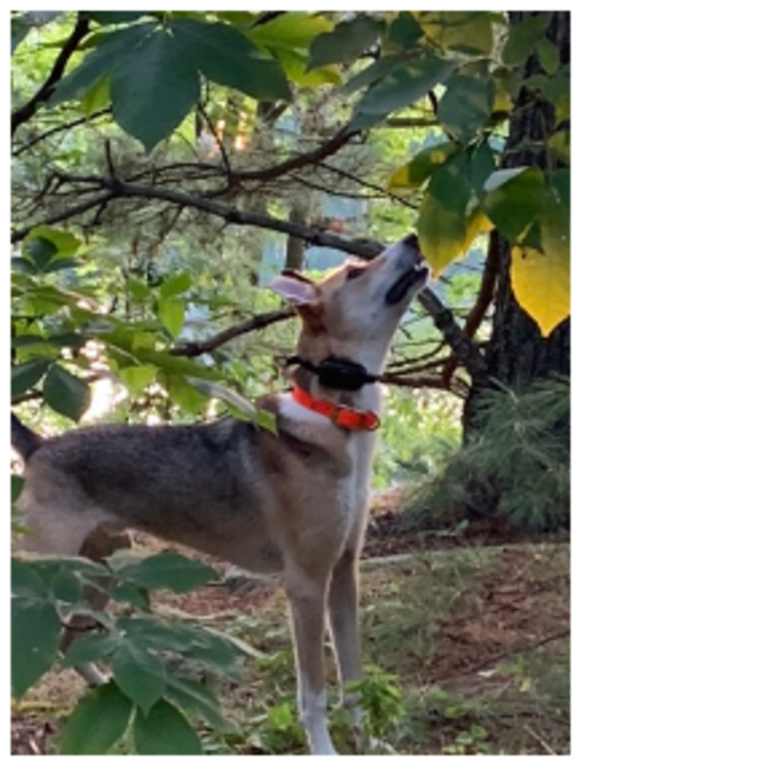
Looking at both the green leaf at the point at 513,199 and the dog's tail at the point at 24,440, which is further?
the dog's tail at the point at 24,440

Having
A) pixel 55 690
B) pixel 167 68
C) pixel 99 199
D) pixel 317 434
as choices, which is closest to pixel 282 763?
pixel 55 690

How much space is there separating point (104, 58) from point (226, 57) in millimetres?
74

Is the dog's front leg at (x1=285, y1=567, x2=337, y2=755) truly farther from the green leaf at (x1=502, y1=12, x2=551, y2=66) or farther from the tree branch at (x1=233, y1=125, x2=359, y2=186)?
the green leaf at (x1=502, y1=12, x2=551, y2=66)

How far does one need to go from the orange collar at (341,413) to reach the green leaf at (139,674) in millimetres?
1404

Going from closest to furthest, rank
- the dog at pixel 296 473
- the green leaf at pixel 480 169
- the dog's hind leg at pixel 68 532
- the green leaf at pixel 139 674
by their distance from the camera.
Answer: the green leaf at pixel 139 674
the green leaf at pixel 480 169
the dog's hind leg at pixel 68 532
the dog at pixel 296 473

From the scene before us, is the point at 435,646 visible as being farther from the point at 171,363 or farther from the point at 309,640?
the point at 171,363

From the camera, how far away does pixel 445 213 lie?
84cm

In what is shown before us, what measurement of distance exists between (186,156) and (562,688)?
4.70 ft

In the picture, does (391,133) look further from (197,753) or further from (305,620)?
(197,753)

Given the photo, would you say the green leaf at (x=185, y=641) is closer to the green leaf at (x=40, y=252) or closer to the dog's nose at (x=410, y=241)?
the green leaf at (x=40, y=252)

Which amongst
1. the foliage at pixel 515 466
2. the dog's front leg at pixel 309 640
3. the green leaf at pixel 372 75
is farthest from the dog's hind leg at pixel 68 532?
the green leaf at pixel 372 75

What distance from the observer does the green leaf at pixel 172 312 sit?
112 cm

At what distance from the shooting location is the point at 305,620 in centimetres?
209

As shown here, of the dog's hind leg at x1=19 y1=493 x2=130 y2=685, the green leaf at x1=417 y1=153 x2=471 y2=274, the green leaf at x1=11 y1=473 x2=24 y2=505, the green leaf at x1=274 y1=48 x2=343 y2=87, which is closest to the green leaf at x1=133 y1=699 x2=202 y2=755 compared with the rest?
the green leaf at x1=11 y1=473 x2=24 y2=505
